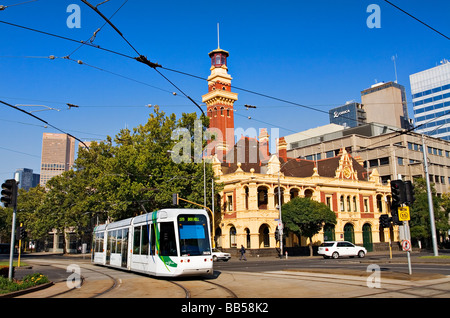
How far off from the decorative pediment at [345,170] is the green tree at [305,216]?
11747mm

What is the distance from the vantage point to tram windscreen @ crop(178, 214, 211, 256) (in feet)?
51.7

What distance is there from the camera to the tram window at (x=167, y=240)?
15.7 meters

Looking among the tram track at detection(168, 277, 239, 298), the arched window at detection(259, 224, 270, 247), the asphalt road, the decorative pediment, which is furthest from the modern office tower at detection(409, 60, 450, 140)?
the tram track at detection(168, 277, 239, 298)

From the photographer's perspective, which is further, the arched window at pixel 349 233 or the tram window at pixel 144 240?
the arched window at pixel 349 233

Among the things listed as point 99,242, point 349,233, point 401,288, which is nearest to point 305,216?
point 349,233

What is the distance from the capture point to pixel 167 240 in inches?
630

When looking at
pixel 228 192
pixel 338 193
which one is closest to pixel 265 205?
pixel 228 192

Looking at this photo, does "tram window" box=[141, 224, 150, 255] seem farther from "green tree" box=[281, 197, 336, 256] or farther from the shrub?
"green tree" box=[281, 197, 336, 256]

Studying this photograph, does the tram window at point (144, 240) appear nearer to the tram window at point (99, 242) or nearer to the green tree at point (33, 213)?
the tram window at point (99, 242)

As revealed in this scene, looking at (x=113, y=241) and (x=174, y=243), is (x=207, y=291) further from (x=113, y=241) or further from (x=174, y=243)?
(x=113, y=241)

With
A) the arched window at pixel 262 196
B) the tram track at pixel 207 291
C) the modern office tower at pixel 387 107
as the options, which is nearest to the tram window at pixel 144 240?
the tram track at pixel 207 291

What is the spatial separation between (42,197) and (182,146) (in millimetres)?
36828

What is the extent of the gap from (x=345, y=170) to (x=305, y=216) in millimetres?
16034
